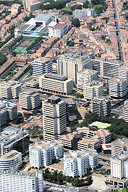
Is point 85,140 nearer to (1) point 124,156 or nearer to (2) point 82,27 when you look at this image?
(1) point 124,156

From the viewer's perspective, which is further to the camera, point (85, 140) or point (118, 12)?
point (118, 12)

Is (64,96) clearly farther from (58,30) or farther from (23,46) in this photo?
(58,30)

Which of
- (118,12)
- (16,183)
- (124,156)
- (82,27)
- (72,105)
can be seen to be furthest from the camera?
(118,12)

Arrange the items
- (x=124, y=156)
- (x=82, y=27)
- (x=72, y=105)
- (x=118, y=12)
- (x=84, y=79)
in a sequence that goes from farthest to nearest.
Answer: (x=118, y=12), (x=82, y=27), (x=84, y=79), (x=72, y=105), (x=124, y=156)

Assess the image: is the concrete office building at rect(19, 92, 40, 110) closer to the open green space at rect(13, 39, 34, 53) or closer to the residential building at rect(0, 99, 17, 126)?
the residential building at rect(0, 99, 17, 126)

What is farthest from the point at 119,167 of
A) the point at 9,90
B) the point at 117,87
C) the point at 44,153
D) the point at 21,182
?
the point at 9,90

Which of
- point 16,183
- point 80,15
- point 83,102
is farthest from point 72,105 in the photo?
point 80,15
